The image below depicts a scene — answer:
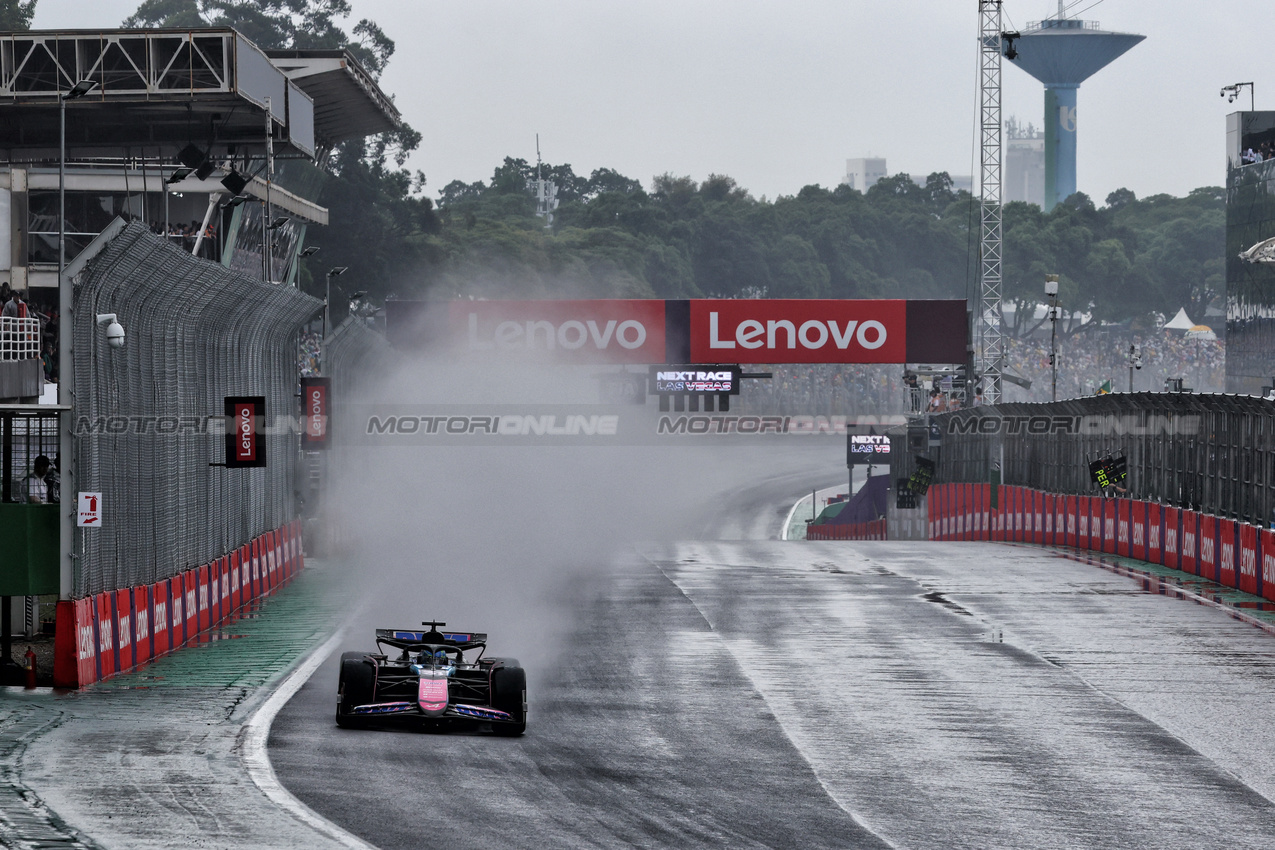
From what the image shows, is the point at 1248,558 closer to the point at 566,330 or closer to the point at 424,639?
the point at 424,639

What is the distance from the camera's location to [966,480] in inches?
1981

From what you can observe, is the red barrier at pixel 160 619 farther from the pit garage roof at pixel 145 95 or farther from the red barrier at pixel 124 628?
the pit garage roof at pixel 145 95

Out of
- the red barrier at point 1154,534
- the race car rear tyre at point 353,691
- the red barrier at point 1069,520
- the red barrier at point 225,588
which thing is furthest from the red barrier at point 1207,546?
the race car rear tyre at point 353,691

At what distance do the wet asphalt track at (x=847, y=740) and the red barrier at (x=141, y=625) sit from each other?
210 cm

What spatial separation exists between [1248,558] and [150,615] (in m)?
15.0

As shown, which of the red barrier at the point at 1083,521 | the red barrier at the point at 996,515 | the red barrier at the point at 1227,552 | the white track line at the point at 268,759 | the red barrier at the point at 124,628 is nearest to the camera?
the white track line at the point at 268,759

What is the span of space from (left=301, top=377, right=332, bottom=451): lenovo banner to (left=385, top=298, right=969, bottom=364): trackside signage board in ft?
54.9

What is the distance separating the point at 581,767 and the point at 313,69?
3540 cm

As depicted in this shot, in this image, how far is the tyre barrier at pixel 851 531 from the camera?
179 ft

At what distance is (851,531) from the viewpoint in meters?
56.3

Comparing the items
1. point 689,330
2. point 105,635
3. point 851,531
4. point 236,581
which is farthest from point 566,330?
point 105,635

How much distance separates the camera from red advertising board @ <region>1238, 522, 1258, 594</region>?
22.4 metres

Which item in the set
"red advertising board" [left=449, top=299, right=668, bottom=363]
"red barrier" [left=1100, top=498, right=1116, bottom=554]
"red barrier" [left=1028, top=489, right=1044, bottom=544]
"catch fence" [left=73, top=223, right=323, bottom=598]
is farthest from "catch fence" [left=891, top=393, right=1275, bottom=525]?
"catch fence" [left=73, top=223, right=323, bottom=598]

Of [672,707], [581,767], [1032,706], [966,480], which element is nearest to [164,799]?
[581,767]
